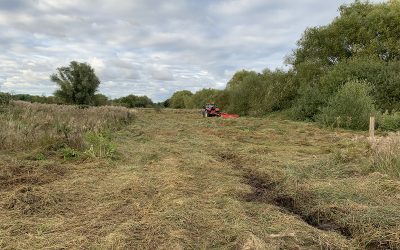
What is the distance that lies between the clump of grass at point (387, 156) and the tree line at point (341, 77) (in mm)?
10922

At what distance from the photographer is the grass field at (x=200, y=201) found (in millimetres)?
3635

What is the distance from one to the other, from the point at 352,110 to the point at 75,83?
31.6 m

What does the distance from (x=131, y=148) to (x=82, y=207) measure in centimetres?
472

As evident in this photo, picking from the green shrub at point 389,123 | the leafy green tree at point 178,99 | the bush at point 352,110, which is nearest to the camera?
the green shrub at point 389,123

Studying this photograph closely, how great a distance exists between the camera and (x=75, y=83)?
39.5m

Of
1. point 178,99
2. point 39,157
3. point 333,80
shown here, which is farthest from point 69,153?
point 178,99

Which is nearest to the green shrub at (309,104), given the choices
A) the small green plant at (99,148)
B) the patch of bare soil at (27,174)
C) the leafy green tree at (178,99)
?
the small green plant at (99,148)

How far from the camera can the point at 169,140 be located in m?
11.6

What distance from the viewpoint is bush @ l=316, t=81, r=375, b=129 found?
17719mm

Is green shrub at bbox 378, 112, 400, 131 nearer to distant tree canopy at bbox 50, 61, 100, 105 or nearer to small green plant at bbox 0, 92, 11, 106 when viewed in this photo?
small green plant at bbox 0, 92, 11, 106

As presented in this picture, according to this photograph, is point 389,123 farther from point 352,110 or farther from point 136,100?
point 136,100

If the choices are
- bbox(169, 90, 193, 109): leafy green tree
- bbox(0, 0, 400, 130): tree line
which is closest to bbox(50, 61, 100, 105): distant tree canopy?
bbox(0, 0, 400, 130): tree line

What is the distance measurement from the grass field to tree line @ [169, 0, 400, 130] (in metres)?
11.5

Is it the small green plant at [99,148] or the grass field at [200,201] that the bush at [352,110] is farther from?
the small green plant at [99,148]
